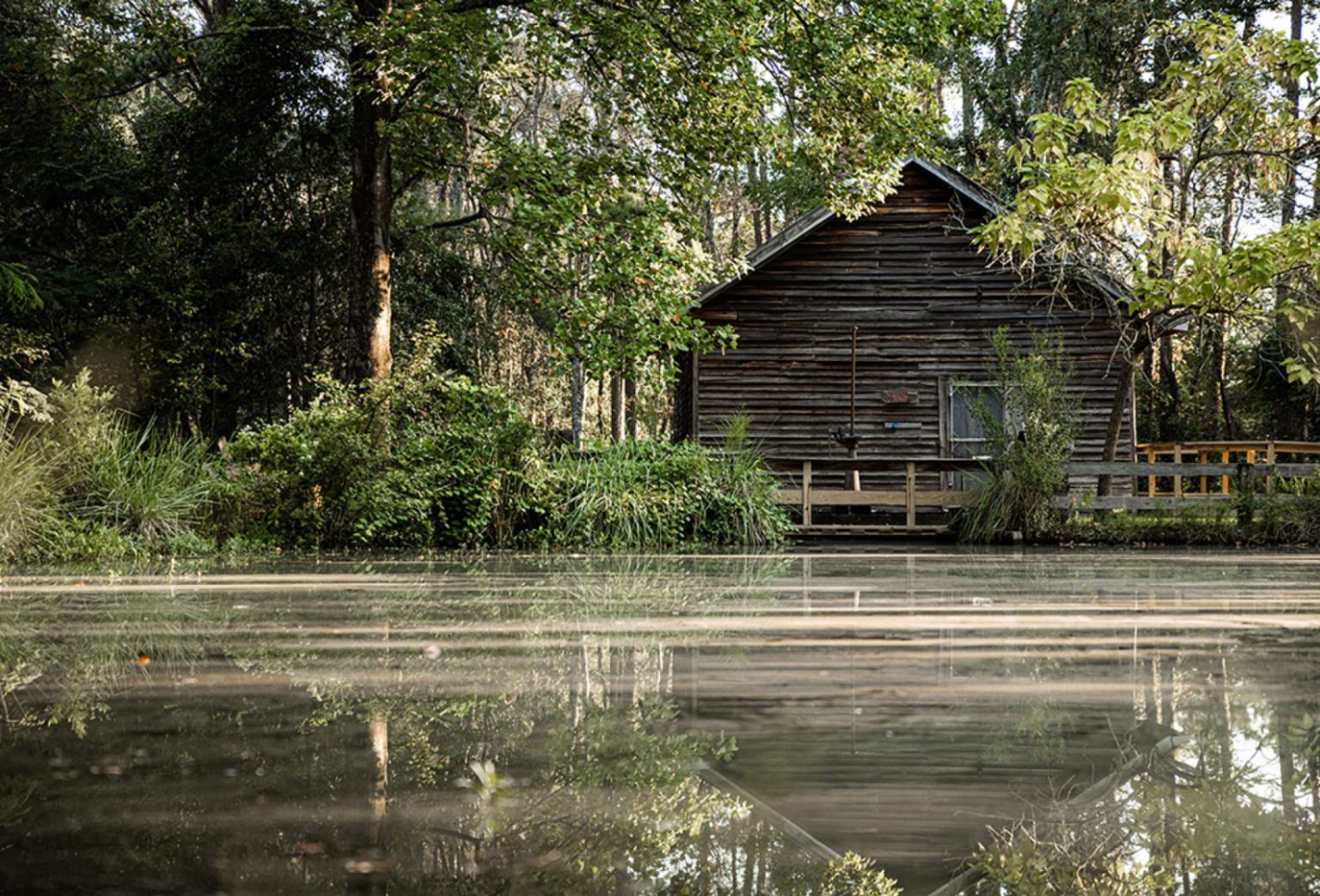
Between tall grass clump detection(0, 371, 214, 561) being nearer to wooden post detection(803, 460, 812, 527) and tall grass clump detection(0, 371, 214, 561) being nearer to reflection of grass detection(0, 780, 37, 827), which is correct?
reflection of grass detection(0, 780, 37, 827)

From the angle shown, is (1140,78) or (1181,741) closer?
(1181,741)

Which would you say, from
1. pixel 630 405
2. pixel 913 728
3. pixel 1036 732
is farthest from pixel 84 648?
pixel 630 405

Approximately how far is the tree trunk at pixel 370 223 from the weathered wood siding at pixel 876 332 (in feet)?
26.0

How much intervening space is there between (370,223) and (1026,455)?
30.8 ft

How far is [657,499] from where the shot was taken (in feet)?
42.8

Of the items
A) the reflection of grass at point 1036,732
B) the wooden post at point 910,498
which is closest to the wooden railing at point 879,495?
the wooden post at point 910,498

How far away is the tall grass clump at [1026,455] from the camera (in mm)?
14938

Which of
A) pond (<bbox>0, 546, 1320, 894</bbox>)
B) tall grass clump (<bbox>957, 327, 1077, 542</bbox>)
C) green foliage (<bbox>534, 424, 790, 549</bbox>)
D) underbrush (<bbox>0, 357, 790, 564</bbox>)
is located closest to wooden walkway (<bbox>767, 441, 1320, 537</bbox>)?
tall grass clump (<bbox>957, 327, 1077, 542</bbox>)

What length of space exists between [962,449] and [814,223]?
534cm

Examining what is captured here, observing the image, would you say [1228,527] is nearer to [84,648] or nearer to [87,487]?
[87,487]

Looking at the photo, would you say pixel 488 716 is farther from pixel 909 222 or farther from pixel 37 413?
pixel 909 222

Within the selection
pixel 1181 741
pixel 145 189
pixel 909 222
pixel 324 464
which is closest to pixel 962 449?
pixel 909 222

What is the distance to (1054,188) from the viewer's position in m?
11.6

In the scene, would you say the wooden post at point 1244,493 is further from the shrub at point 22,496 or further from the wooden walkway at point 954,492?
the shrub at point 22,496
